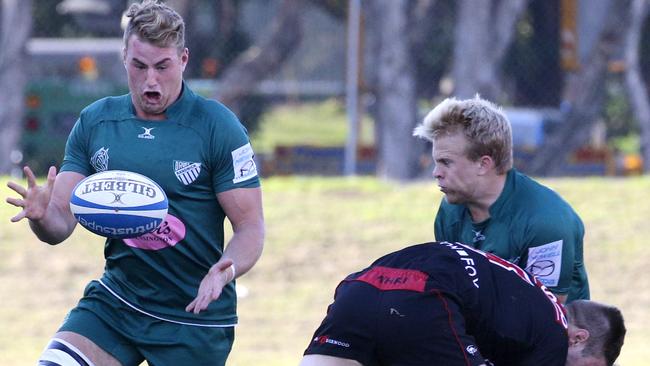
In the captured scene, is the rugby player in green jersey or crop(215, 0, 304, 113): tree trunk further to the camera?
crop(215, 0, 304, 113): tree trunk

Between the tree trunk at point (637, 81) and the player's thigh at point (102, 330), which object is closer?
the player's thigh at point (102, 330)

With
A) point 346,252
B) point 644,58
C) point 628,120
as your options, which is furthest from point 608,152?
point 628,120

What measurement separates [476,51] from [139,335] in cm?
1002

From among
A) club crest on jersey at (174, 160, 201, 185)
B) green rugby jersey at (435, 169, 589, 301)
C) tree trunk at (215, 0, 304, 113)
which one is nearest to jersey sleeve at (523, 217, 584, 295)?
green rugby jersey at (435, 169, 589, 301)

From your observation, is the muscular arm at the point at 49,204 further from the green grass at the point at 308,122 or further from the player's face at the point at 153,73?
the green grass at the point at 308,122

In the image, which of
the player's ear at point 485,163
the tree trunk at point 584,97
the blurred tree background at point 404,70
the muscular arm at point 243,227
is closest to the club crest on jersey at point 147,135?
the muscular arm at point 243,227

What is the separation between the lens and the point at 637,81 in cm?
1694

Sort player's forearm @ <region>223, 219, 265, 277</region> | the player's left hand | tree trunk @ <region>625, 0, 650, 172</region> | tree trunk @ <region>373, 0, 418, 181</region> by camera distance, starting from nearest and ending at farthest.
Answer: the player's left hand < player's forearm @ <region>223, 219, 265, 277</region> < tree trunk @ <region>373, 0, 418, 181</region> < tree trunk @ <region>625, 0, 650, 172</region>

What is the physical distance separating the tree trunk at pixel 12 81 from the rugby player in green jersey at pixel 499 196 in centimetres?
991

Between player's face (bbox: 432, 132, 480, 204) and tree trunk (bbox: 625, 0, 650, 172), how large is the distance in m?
11.3

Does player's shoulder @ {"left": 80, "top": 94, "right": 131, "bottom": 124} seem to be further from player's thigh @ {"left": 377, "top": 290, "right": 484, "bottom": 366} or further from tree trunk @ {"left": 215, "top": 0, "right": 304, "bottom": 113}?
tree trunk @ {"left": 215, "top": 0, "right": 304, "bottom": 113}

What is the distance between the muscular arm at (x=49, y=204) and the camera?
4.64 metres

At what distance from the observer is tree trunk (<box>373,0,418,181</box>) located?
14.1 meters

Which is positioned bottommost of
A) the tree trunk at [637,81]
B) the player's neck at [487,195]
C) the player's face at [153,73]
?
the tree trunk at [637,81]
